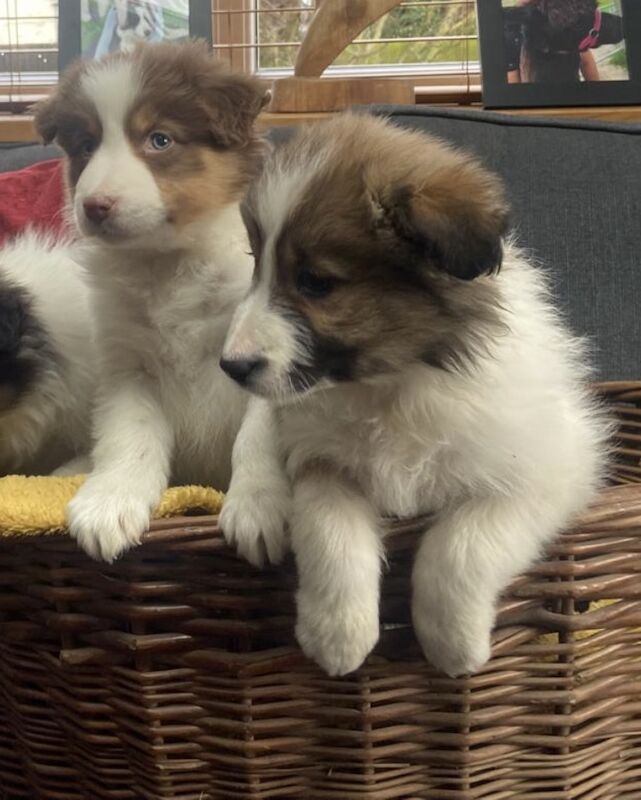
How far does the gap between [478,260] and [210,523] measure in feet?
1.52

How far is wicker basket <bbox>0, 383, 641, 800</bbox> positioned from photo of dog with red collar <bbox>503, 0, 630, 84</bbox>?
2164 mm

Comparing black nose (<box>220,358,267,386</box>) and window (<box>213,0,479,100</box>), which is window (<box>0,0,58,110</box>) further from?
black nose (<box>220,358,267,386</box>)

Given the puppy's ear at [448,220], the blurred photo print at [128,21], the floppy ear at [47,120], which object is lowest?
the puppy's ear at [448,220]

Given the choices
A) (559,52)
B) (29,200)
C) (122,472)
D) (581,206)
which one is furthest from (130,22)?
(122,472)

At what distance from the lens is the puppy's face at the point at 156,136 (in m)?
1.52

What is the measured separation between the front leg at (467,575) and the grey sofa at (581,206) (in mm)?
1464

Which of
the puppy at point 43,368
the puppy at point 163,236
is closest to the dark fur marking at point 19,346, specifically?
the puppy at point 43,368

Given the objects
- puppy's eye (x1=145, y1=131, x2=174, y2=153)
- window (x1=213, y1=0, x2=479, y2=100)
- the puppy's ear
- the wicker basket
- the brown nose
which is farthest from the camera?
window (x1=213, y1=0, x2=479, y2=100)

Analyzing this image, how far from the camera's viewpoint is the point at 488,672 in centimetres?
124

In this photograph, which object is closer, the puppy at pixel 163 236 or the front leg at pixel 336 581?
the front leg at pixel 336 581

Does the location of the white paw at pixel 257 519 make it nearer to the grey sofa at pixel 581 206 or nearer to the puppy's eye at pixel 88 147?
the puppy's eye at pixel 88 147

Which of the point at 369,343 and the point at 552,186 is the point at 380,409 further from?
the point at 552,186

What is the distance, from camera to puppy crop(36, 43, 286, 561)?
1537mm

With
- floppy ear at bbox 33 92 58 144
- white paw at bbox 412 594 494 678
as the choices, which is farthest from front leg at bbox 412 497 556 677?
floppy ear at bbox 33 92 58 144
